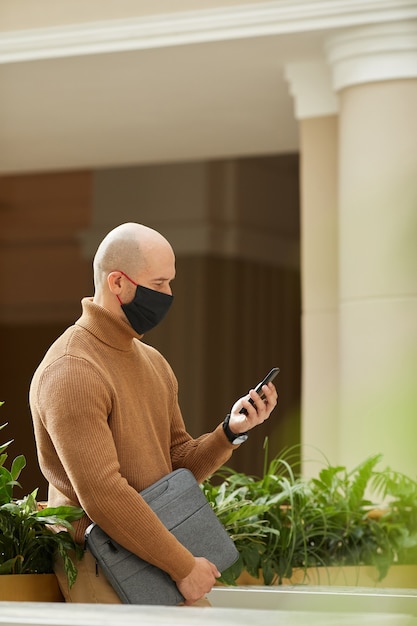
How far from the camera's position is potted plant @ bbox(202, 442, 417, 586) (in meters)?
3.83

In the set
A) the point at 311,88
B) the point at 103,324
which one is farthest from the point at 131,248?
the point at 311,88

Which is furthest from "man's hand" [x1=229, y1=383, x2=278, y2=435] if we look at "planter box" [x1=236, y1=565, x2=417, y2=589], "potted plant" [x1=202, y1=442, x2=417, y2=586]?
"planter box" [x1=236, y1=565, x2=417, y2=589]

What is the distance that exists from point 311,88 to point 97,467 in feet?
15.4

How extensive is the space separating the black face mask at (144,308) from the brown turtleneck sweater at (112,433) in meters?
0.04

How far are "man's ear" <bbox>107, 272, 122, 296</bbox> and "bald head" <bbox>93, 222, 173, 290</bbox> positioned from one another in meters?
0.01

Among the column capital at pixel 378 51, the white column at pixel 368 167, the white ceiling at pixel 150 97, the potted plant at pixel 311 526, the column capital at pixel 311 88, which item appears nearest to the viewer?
the potted plant at pixel 311 526

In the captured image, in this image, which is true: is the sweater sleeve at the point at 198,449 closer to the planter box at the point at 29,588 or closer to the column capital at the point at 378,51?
the planter box at the point at 29,588

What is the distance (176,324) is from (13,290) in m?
2.12

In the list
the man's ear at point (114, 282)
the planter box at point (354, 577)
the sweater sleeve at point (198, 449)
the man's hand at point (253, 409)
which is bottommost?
the planter box at point (354, 577)

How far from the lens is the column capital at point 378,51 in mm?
5836

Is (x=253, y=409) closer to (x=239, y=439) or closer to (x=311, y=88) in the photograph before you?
(x=239, y=439)

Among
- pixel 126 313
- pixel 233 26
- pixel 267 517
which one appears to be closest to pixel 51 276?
pixel 233 26

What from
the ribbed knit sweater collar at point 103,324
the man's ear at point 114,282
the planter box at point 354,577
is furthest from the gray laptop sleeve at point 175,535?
the planter box at point 354,577

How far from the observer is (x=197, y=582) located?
7.93ft
